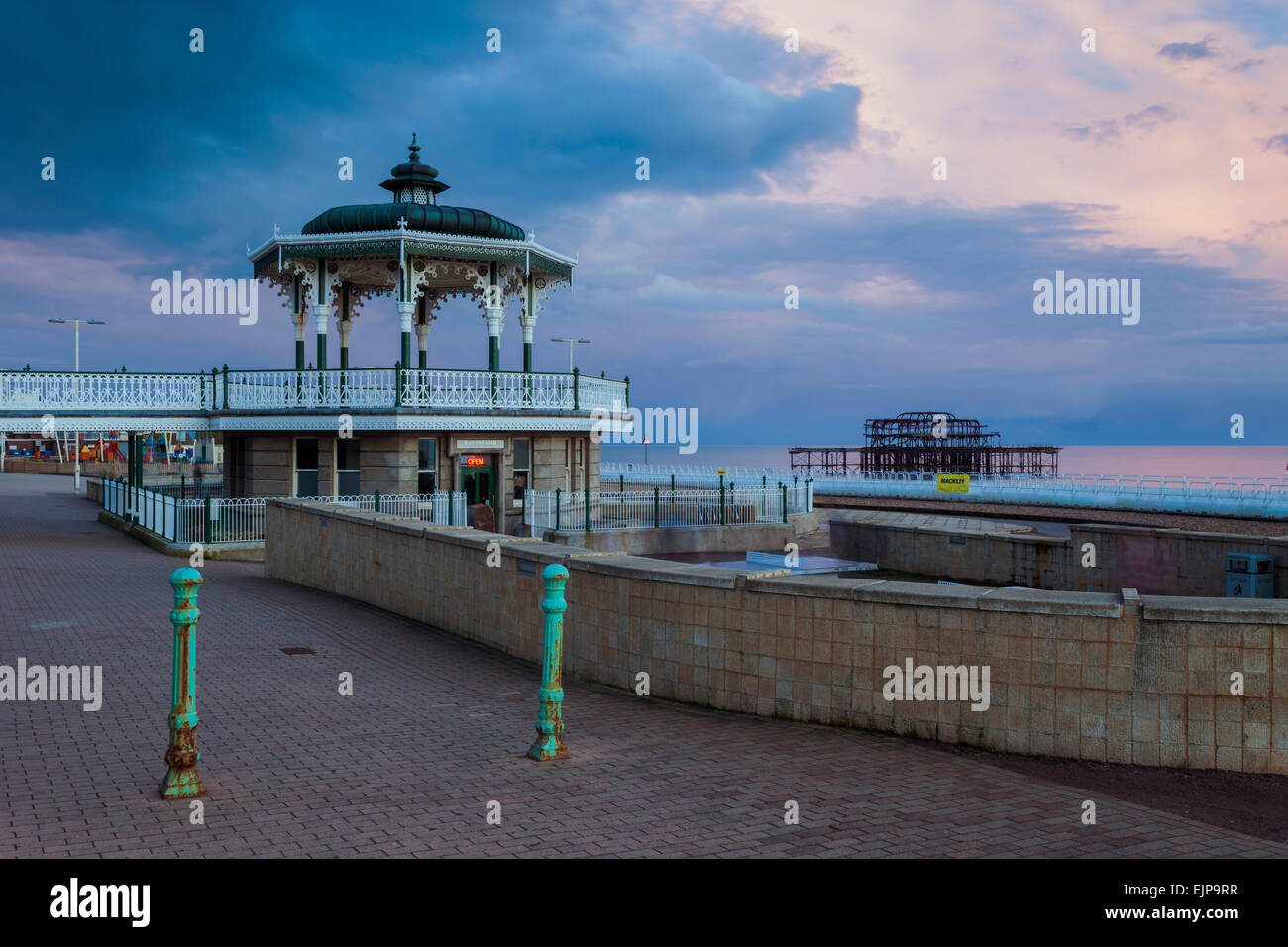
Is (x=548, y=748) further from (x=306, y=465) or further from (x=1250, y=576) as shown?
(x=306, y=465)

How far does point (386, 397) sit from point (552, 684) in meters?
21.4

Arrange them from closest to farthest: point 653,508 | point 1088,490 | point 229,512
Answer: point 229,512 → point 653,508 → point 1088,490

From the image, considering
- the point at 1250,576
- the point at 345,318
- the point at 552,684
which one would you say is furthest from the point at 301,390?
the point at 1250,576

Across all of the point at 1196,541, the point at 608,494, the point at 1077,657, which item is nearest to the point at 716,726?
the point at 1077,657

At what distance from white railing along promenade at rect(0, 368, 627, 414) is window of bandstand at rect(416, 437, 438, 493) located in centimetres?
166

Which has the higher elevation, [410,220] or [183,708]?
[410,220]

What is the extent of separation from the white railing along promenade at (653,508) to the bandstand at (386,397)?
2.51 meters

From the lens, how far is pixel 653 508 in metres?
28.5

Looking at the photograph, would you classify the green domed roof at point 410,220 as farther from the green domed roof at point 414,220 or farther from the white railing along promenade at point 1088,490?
the white railing along promenade at point 1088,490

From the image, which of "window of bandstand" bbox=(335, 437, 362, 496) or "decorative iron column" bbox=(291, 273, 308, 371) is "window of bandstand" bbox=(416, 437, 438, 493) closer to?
"window of bandstand" bbox=(335, 437, 362, 496)

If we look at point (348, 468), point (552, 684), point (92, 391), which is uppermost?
point (92, 391)

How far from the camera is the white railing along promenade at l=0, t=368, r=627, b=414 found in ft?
85.4
